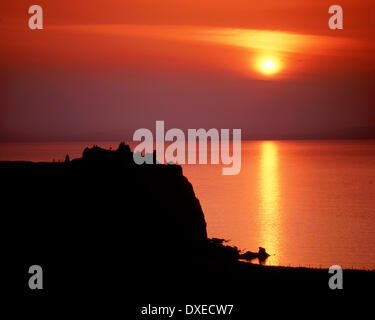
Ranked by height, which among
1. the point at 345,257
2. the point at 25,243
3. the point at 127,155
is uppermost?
the point at 127,155

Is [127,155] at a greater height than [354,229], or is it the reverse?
[127,155]

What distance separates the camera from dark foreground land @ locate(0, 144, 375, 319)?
88.9 ft

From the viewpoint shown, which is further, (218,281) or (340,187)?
(340,187)

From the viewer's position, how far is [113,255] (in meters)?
35.7

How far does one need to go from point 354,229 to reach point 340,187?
250ft

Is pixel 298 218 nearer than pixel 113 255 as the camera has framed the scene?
No

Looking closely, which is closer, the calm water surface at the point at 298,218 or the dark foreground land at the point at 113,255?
the dark foreground land at the point at 113,255

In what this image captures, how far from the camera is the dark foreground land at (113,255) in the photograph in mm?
27109

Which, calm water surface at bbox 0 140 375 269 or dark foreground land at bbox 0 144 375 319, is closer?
dark foreground land at bbox 0 144 375 319

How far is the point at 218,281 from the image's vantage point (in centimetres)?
3200
